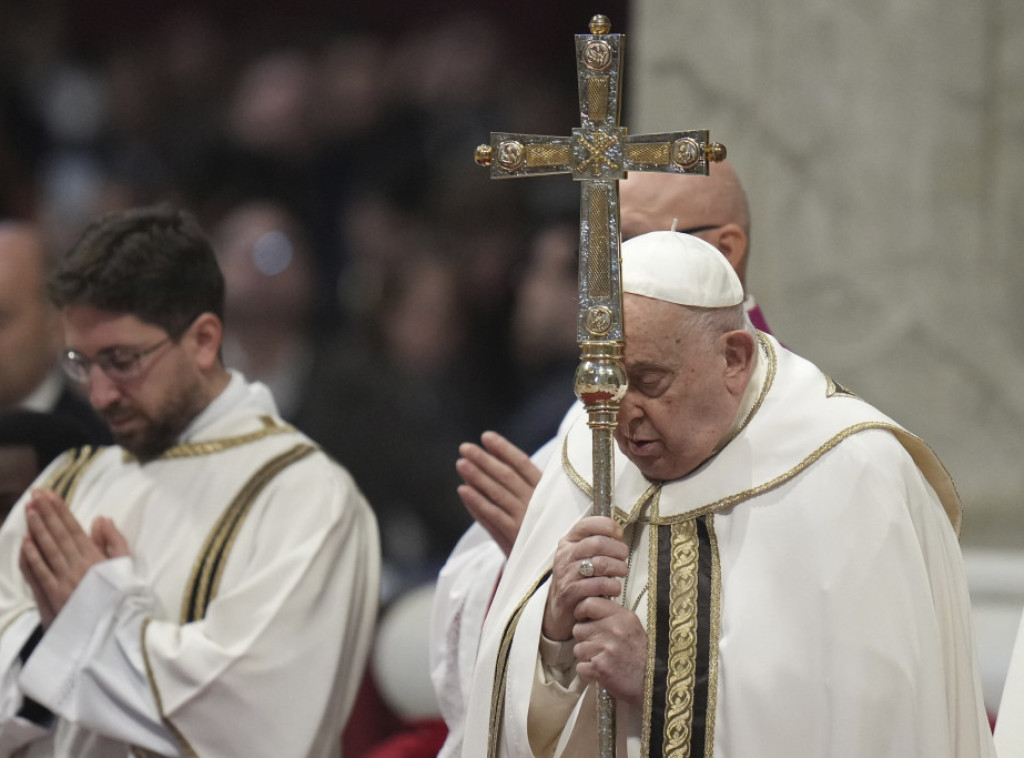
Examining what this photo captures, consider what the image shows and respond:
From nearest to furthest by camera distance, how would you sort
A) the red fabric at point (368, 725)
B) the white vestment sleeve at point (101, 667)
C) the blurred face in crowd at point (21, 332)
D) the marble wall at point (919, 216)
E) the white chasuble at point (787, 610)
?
the white chasuble at point (787, 610) → the white vestment sleeve at point (101, 667) → the marble wall at point (919, 216) → the red fabric at point (368, 725) → the blurred face in crowd at point (21, 332)

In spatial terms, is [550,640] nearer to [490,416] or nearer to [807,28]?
[807,28]

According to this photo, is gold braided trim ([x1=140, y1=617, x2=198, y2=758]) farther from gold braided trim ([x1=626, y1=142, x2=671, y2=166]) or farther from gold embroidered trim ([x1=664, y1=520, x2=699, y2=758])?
gold braided trim ([x1=626, y1=142, x2=671, y2=166])

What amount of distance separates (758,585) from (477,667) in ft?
1.82

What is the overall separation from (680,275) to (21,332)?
368 cm

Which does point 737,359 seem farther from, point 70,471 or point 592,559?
point 70,471

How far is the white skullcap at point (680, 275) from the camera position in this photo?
2.90 meters

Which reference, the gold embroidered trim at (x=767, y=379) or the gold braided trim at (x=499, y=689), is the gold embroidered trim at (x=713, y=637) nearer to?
the gold embroidered trim at (x=767, y=379)

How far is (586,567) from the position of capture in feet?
9.12

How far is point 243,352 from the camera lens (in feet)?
24.3

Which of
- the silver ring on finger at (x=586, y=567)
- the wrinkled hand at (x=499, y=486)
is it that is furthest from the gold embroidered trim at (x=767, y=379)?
the wrinkled hand at (x=499, y=486)

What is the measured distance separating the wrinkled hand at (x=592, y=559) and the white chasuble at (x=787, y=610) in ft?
0.45

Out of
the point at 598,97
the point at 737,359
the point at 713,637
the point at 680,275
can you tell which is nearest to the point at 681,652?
the point at 713,637

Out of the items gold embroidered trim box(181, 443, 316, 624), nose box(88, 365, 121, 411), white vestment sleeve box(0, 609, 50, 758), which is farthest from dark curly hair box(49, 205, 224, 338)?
white vestment sleeve box(0, 609, 50, 758)

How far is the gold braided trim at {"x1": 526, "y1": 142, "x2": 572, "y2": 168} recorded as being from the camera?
9.72 feet
